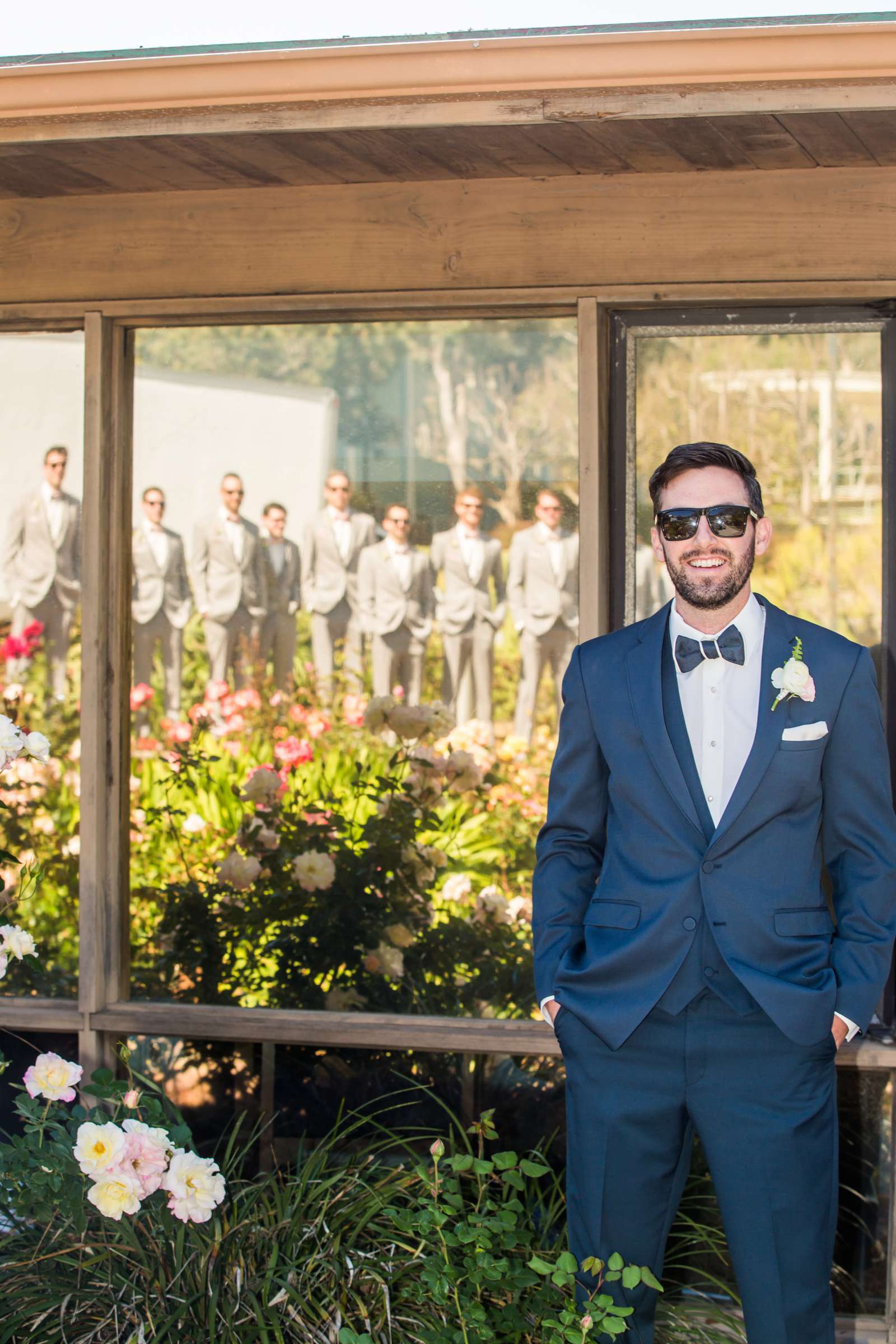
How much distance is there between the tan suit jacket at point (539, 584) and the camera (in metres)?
5.10

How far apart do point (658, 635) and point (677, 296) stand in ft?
3.58

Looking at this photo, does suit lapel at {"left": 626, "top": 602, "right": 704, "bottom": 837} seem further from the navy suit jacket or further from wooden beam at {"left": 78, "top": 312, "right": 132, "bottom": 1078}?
wooden beam at {"left": 78, "top": 312, "right": 132, "bottom": 1078}

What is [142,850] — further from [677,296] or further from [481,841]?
[677,296]

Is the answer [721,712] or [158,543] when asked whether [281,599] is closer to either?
[158,543]

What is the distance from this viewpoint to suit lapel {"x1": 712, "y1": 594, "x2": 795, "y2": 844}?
2232 millimetres

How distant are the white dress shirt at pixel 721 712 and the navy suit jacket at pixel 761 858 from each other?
4 centimetres

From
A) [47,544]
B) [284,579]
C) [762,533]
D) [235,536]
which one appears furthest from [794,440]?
[47,544]

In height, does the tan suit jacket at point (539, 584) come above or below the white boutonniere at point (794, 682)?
above

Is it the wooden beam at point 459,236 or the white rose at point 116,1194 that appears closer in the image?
the white rose at point 116,1194

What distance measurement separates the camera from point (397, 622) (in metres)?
5.29

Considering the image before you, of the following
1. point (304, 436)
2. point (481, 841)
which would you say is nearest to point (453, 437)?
point (304, 436)

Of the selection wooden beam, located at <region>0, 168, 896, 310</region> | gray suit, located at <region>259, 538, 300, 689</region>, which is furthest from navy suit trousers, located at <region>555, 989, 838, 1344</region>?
gray suit, located at <region>259, 538, 300, 689</region>

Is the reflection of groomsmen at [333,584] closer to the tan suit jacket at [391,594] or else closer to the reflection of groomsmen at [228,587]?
the tan suit jacket at [391,594]

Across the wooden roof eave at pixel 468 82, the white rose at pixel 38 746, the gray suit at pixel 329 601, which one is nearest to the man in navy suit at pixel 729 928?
the wooden roof eave at pixel 468 82
